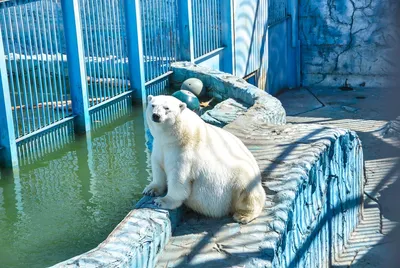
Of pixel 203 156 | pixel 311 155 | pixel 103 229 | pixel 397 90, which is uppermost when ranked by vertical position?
pixel 397 90

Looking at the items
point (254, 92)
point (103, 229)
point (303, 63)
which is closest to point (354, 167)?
point (254, 92)

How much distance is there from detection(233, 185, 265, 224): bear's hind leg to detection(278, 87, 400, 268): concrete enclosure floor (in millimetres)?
832

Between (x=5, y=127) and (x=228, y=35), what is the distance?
17.5ft

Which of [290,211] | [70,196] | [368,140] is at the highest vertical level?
[290,211]

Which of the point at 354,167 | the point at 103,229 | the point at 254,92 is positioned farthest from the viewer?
the point at 254,92

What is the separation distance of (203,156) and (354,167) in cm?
295

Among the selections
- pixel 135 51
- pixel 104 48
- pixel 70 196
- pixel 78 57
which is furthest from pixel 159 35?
pixel 70 196

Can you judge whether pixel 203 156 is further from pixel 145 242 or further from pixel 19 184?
pixel 19 184

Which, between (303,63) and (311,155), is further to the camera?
(303,63)

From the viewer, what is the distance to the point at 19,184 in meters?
5.49

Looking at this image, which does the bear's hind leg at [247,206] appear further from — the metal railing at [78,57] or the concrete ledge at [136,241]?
the metal railing at [78,57]

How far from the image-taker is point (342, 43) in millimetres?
13023

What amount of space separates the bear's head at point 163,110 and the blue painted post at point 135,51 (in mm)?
4183

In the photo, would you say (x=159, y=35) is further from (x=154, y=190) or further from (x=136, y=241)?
(x=136, y=241)
